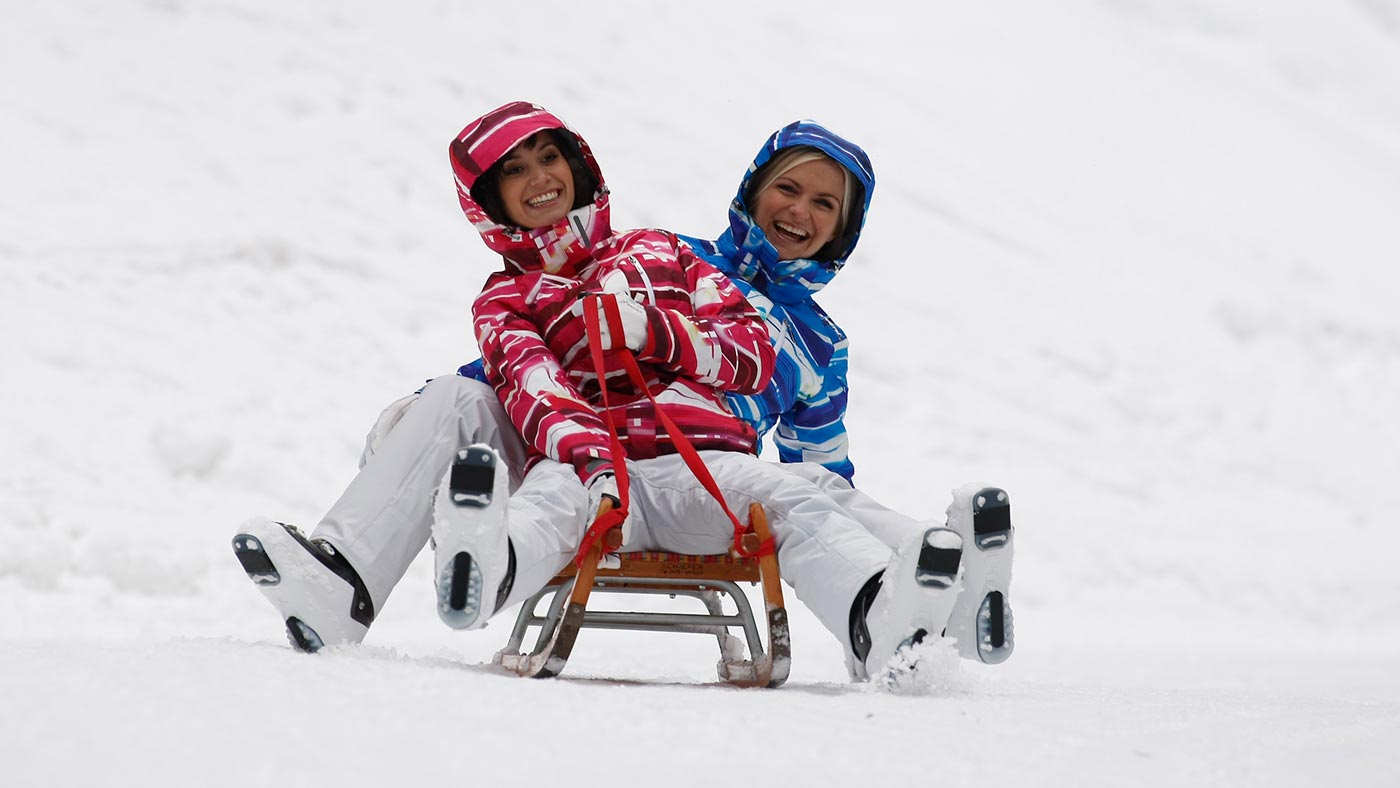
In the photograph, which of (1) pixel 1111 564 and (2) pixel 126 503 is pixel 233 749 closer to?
(2) pixel 126 503

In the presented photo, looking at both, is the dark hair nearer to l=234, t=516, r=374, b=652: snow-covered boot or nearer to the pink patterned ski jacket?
the pink patterned ski jacket

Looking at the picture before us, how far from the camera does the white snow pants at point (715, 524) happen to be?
1.92 m

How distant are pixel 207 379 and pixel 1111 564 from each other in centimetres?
393

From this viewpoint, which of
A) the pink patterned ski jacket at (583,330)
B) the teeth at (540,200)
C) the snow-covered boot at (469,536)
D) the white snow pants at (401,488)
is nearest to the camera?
the snow-covered boot at (469,536)

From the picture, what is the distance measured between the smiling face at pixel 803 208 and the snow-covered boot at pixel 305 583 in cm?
112

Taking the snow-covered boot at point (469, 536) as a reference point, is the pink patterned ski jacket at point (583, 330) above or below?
above

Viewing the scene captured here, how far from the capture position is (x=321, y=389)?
565 centimetres

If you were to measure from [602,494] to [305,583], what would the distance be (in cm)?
44

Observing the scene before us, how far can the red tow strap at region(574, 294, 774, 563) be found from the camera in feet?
6.37

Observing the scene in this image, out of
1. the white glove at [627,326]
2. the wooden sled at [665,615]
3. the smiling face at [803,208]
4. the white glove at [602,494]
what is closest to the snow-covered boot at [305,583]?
the wooden sled at [665,615]

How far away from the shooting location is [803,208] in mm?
2648

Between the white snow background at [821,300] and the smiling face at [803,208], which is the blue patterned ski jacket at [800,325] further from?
the white snow background at [821,300]

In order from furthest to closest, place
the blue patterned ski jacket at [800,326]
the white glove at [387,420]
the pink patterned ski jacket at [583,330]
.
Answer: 1. the blue patterned ski jacket at [800,326]
2. the white glove at [387,420]
3. the pink patterned ski jacket at [583,330]

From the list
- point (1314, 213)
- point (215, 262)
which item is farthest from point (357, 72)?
point (1314, 213)
